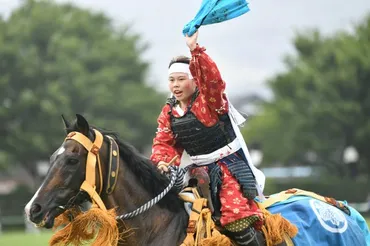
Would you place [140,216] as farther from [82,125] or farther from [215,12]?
[215,12]

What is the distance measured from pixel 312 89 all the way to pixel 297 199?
31.9 m

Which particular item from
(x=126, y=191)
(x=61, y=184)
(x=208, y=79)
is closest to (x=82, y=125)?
(x=61, y=184)

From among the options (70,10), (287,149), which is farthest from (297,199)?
(70,10)

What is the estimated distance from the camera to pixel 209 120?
247 inches

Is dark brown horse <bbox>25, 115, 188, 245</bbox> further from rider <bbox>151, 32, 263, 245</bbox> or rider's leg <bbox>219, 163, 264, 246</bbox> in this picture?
rider's leg <bbox>219, 163, 264, 246</bbox>

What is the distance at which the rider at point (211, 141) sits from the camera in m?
6.19

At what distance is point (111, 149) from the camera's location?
5.96 metres

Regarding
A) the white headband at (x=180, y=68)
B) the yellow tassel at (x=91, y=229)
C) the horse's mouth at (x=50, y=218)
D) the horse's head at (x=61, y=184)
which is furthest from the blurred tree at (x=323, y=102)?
the horse's mouth at (x=50, y=218)

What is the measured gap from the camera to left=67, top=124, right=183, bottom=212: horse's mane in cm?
612

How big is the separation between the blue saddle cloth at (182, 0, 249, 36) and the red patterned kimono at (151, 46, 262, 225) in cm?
19

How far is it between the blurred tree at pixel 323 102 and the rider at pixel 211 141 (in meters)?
30.6

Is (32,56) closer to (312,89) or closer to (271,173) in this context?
(312,89)

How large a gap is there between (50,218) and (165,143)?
1.38 metres

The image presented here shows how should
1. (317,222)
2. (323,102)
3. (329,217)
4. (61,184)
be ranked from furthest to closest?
(323,102)
(329,217)
(317,222)
(61,184)
